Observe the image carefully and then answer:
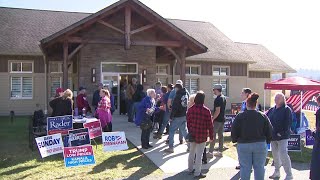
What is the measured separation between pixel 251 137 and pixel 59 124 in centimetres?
538

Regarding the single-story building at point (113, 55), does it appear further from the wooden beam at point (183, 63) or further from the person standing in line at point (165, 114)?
the person standing in line at point (165, 114)

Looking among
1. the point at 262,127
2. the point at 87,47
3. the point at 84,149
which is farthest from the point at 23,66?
the point at 262,127

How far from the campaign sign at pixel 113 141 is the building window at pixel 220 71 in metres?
16.2

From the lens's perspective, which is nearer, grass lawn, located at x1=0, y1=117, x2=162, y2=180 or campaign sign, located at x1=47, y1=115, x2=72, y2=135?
grass lawn, located at x1=0, y1=117, x2=162, y2=180

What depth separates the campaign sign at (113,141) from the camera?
337 inches

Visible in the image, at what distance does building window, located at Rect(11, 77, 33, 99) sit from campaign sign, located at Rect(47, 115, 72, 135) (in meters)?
11.9

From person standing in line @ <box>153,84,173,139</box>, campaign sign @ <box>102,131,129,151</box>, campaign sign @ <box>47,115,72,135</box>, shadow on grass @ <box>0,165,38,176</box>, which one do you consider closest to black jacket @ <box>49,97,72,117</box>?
campaign sign @ <box>47,115,72,135</box>

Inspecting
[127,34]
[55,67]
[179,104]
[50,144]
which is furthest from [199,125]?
[55,67]

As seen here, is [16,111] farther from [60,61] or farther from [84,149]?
[84,149]

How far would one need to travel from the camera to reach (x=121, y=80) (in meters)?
17.0

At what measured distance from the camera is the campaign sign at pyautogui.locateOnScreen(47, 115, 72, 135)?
8891mm

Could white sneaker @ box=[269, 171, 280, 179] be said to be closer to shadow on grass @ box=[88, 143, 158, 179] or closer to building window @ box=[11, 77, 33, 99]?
shadow on grass @ box=[88, 143, 158, 179]

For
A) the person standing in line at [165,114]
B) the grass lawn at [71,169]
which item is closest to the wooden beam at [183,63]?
the person standing in line at [165,114]

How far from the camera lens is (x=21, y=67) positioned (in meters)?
19.8
